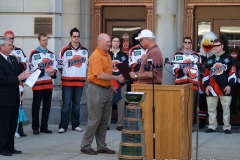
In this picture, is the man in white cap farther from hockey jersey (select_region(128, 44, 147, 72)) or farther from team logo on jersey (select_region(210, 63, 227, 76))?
team logo on jersey (select_region(210, 63, 227, 76))

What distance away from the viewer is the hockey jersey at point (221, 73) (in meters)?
13.1

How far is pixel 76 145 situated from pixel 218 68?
3.78 meters

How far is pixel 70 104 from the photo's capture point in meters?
13.1

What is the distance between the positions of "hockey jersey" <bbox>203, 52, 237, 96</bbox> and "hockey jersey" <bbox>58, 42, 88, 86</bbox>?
271 cm

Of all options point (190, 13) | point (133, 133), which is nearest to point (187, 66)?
point (190, 13)

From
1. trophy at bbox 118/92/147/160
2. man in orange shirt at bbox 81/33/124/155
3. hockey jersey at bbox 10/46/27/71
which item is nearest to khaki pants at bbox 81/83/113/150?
man in orange shirt at bbox 81/33/124/155

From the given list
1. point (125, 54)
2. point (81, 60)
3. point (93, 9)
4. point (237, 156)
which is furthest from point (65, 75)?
point (237, 156)

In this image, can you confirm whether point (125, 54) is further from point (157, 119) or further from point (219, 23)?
point (157, 119)

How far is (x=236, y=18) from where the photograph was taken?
1398cm

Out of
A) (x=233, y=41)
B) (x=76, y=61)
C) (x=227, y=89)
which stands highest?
(x=233, y=41)

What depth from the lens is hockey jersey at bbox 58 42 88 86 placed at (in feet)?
42.5

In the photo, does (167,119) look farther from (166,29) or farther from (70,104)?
(166,29)

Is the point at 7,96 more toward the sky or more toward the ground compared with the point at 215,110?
more toward the sky

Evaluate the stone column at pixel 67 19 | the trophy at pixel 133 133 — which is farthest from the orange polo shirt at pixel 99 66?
the stone column at pixel 67 19
